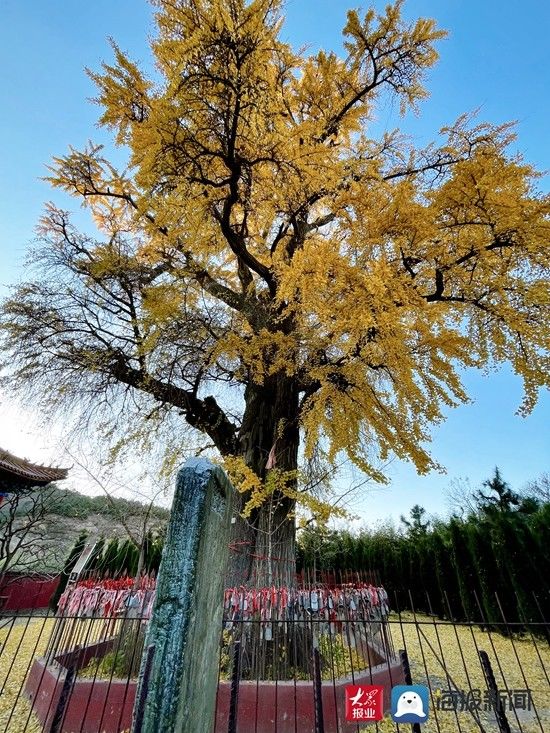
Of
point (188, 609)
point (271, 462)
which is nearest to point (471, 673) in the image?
point (271, 462)

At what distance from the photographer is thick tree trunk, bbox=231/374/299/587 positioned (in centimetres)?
562

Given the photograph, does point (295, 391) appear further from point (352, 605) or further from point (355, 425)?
point (352, 605)

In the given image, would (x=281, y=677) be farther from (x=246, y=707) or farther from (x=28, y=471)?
(x=28, y=471)

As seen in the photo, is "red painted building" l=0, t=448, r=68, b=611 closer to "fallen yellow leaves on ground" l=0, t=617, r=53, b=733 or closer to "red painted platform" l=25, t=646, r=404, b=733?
"fallen yellow leaves on ground" l=0, t=617, r=53, b=733

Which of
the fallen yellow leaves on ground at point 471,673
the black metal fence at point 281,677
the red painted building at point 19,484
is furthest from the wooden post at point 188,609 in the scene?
the red painted building at point 19,484

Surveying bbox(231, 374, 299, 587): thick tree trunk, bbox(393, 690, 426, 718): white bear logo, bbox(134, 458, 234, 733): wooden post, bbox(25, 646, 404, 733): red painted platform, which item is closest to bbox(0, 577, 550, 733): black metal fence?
bbox(25, 646, 404, 733): red painted platform

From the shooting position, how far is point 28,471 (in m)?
10.9

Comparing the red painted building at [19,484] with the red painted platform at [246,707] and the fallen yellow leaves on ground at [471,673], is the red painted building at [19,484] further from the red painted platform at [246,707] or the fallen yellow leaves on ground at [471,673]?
the fallen yellow leaves on ground at [471,673]

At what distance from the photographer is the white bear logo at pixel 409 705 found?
3.52 m

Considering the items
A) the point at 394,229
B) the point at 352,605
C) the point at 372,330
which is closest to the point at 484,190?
the point at 394,229

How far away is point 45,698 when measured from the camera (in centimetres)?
453

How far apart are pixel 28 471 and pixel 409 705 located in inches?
446

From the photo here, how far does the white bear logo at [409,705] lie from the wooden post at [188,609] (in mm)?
2469

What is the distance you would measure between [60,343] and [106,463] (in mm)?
2589
